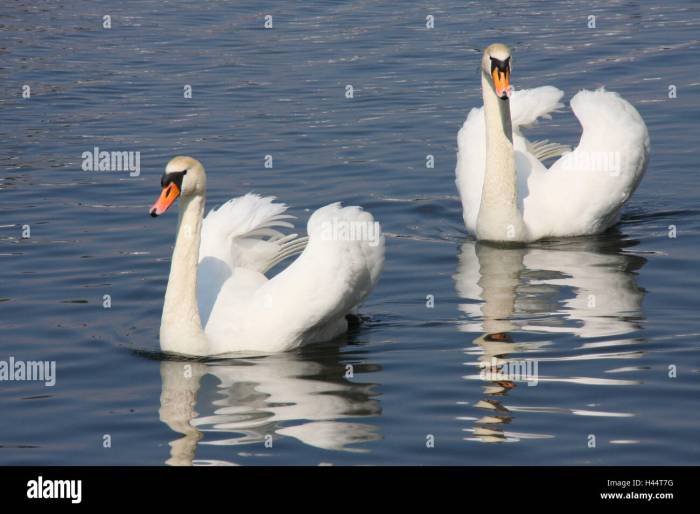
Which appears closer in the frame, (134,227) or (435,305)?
(435,305)

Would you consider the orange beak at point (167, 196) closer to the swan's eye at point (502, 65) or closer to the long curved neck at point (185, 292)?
the long curved neck at point (185, 292)

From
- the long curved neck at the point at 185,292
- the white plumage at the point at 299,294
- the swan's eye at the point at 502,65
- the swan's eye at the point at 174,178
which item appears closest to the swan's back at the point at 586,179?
the swan's eye at the point at 502,65

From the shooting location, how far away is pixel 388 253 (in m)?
13.0

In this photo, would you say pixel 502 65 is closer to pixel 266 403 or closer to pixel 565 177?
pixel 565 177

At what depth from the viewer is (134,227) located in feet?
46.3

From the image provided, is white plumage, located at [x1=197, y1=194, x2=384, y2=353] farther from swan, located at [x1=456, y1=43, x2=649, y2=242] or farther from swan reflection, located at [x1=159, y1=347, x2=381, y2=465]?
swan, located at [x1=456, y1=43, x2=649, y2=242]

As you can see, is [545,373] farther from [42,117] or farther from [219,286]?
[42,117]

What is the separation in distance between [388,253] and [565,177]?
168 cm

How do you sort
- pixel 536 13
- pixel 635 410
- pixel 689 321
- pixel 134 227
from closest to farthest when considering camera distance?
pixel 635 410 < pixel 689 321 < pixel 134 227 < pixel 536 13

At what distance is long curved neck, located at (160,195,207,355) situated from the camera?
10.3m

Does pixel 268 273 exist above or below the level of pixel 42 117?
below

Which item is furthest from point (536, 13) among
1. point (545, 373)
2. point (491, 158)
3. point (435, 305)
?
point (545, 373)

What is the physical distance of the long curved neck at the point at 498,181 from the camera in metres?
13.1
